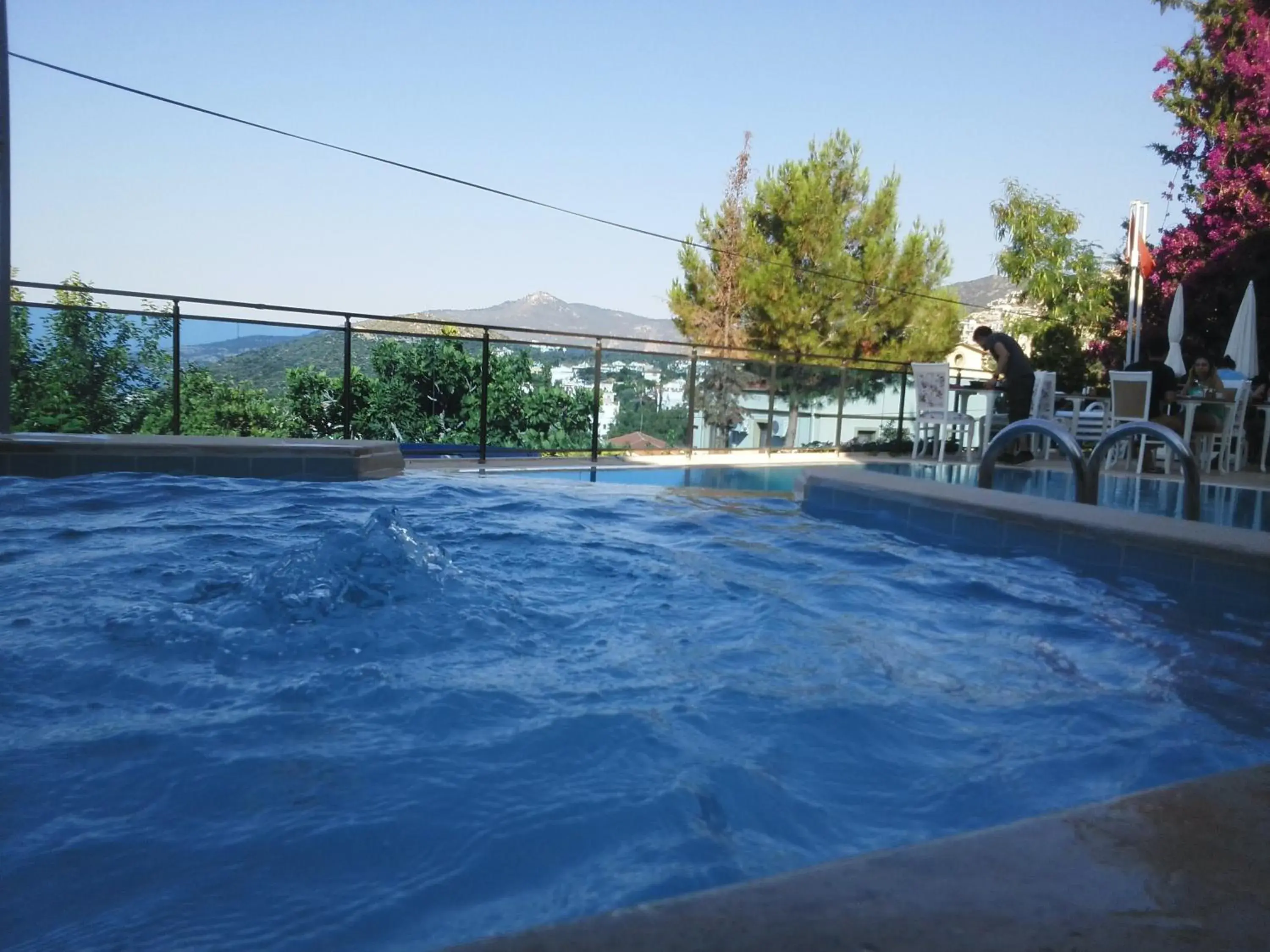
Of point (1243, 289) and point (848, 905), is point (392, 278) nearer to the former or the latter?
point (1243, 289)

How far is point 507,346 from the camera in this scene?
9.07m

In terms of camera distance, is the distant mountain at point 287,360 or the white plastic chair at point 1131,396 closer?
the distant mountain at point 287,360

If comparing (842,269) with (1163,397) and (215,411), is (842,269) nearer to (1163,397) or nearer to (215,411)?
(1163,397)

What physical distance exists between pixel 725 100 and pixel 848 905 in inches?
906

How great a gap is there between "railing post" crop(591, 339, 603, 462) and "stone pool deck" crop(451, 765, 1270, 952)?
8105 millimetres

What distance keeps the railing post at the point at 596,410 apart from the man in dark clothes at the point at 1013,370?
344cm

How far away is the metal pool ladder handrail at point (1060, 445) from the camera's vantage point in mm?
4434

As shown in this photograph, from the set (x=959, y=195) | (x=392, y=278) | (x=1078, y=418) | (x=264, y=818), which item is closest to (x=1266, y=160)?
(x=1078, y=418)

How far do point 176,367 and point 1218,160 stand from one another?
1270 centimetres

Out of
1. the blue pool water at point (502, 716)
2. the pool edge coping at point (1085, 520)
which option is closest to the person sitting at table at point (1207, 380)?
the pool edge coping at point (1085, 520)

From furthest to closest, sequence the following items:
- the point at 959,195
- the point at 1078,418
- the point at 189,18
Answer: the point at 959,195 → the point at 189,18 → the point at 1078,418

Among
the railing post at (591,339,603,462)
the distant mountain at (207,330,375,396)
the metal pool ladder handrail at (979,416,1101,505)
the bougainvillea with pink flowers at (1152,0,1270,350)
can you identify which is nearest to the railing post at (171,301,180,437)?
the distant mountain at (207,330,375,396)

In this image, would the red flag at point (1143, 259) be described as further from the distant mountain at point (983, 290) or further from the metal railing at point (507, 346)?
the distant mountain at point (983, 290)

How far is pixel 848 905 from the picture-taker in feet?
3.39
